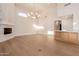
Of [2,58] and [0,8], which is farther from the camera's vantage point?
[0,8]

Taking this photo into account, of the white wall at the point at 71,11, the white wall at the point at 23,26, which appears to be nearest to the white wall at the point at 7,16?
the white wall at the point at 23,26

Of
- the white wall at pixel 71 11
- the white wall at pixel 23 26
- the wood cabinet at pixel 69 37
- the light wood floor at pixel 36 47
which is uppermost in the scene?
the white wall at pixel 71 11

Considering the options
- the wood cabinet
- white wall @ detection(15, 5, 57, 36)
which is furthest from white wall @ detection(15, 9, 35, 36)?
the wood cabinet

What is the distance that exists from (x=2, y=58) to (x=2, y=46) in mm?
237

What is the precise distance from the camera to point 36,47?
8.18 ft

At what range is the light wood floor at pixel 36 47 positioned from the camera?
2.43 m

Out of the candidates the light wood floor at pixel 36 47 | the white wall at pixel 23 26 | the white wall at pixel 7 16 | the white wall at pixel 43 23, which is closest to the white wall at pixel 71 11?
the white wall at pixel 43 23

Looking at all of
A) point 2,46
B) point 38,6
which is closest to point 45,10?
point 38,6

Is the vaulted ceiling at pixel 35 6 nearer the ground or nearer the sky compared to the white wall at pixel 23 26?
nearer the sky

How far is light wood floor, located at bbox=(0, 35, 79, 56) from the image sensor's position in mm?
2430

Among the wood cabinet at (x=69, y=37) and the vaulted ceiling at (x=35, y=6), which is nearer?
the vaulted ceiling at (x=35, y=6)

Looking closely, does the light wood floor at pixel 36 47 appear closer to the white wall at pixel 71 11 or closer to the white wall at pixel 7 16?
the white wall at pixel 7 16

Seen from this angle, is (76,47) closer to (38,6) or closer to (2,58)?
(38,6)

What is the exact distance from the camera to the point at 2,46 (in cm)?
244
